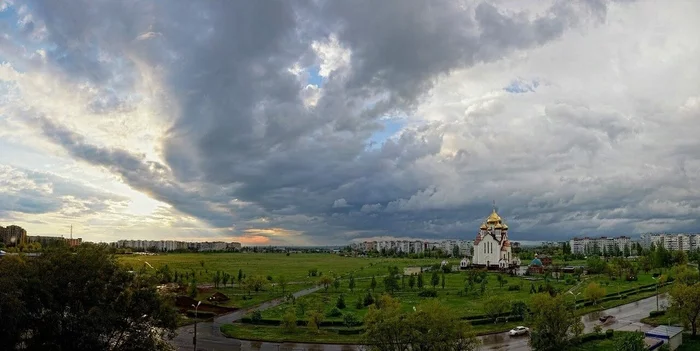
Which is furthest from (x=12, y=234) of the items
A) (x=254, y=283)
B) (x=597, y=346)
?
(x=597, y=346)

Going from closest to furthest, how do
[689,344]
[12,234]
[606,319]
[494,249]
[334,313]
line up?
[689,344] < [606,319] < [334,313] < [494,249] < [12,234]

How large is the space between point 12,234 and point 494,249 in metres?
117

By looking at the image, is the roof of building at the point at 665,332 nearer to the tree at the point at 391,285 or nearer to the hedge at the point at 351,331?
the hedge at the point at 351,331

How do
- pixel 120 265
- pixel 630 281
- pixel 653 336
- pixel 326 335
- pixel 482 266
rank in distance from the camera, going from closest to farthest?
pixel 120 265 → pixel 653 336 → pixel 326 335 → pixel 630 281 → pixel 482 266

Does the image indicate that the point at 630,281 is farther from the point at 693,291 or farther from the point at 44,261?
the point at 44,261

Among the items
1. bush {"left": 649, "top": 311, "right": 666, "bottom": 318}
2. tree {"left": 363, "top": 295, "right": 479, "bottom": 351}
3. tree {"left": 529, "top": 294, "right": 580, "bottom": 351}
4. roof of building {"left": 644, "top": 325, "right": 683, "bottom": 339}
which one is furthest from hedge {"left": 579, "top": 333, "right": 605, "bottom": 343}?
tree {"left": 363, "top": 295, "right": 479, "bottom": 351}

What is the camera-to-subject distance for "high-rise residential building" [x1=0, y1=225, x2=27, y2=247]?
415ft

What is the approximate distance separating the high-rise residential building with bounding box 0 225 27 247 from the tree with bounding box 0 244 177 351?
11169 centimetres

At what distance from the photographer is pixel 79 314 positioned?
93.5 ft

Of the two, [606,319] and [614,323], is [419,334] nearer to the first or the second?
[614,323]

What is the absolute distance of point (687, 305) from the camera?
126ft

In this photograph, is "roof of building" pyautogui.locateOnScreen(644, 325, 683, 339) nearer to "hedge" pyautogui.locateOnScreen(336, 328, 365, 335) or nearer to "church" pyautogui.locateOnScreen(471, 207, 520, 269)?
"hedge" pyautogui.locateOnScreen(336, 328, 365, 335)

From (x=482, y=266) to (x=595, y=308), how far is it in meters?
48.8

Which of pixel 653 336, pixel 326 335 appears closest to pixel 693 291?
pixel 653 336
